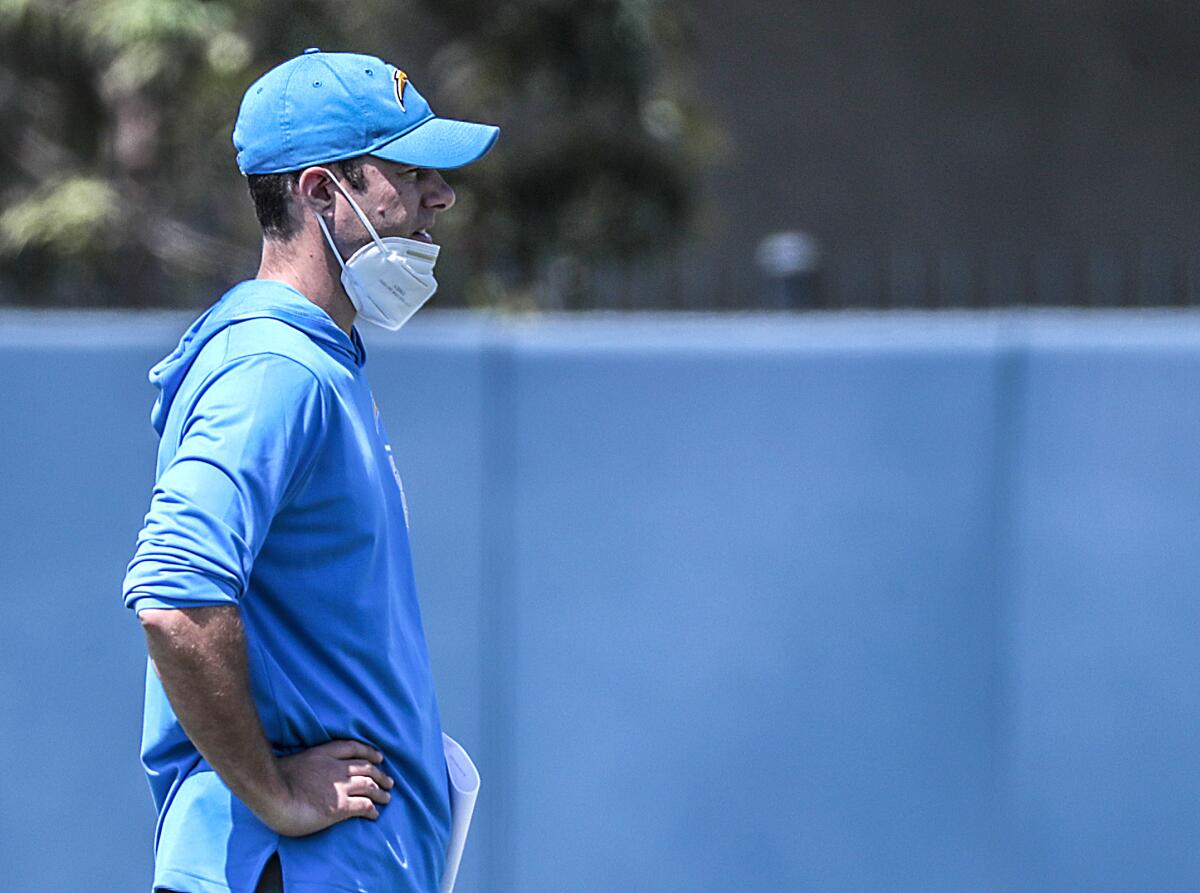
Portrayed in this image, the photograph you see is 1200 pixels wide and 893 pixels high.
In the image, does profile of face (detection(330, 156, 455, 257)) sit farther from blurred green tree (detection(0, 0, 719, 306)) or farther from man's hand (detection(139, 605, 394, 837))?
blurred green tree (detection(0, 0, 719, 306))

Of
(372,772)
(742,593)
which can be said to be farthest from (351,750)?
(742,593)

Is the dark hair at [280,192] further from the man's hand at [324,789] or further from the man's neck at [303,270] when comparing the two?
the man's hand at [324,789]

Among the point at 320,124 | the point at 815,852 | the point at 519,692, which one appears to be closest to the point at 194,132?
the point at 519,692

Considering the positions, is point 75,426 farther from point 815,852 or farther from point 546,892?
point 815,852

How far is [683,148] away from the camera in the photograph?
9.84 metres

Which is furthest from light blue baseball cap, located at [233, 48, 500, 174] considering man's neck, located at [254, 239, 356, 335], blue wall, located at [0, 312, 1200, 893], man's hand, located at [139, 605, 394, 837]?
blue wall, located at [0, 312, 1200, 893]

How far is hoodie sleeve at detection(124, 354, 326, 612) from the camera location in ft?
6.03

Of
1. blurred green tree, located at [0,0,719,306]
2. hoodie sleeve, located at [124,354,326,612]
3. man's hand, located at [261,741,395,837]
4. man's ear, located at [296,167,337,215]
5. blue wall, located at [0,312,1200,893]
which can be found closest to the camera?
hoodie sleeve, located at [124,354,326,612]

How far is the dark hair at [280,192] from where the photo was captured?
211cm

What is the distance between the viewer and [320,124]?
2.08m

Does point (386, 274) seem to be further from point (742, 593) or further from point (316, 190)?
point (742, 593)

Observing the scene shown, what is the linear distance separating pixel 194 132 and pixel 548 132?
2.71 meters

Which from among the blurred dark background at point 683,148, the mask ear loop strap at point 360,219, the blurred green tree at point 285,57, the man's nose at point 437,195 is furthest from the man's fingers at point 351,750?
the blurred green tree at point 285,57

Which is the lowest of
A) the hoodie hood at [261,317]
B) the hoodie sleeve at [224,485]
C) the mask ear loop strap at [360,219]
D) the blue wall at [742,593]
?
the blue wall at [742,593]
